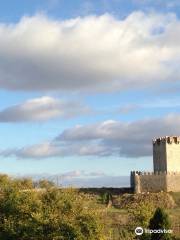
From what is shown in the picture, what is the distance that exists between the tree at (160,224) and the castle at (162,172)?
1615 inches

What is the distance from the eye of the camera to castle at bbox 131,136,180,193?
106 m

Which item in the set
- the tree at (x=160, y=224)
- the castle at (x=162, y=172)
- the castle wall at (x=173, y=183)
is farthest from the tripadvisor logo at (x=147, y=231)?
the castle wall at (x=173, y=183)

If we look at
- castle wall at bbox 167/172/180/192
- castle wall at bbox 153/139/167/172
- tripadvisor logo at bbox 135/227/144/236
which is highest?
castle wall at bbox 153/139/167/172

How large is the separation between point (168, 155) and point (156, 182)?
610 centimetres

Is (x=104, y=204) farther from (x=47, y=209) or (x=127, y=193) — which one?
(x=47, y=209)

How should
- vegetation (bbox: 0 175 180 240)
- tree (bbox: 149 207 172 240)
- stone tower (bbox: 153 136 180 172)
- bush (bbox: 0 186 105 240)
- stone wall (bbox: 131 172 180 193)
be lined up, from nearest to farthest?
bush (bbox: 0 186 105 240), vegetation (bbox: 0 175 180 240), tree (bbox: 149 207 172 240), stone wall (bbox: 131 172 180 193), stone tower (bbox: 153 136 180 172)

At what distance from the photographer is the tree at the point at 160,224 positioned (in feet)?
206

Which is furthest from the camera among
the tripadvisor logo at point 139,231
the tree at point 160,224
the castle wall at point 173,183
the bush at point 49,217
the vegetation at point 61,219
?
the castle wall at point 173,183

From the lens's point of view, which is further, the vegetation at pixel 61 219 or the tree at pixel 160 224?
the tree at pixel 160 224

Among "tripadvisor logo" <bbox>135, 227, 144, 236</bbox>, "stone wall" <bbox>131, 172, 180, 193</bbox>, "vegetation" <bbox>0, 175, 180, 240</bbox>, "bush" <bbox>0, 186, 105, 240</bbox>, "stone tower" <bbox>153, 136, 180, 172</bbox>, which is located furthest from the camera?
"stone tower" <bbox>153, 136, 180, 172</bbox>

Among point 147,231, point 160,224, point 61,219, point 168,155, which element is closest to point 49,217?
point 61,219

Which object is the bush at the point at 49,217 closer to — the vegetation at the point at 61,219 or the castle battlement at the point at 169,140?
the vegetation at the point at 61,219

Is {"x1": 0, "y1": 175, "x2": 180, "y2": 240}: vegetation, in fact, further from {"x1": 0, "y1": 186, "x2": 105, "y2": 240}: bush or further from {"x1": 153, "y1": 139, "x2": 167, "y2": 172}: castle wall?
{"x1": 153, "y1": 139, "x2": 167, "y2": 172}: castle wall

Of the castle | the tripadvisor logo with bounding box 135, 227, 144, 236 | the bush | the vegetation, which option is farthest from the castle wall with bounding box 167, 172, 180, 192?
the tripadvisor logo with bounding box 135, 227, 144, 236
